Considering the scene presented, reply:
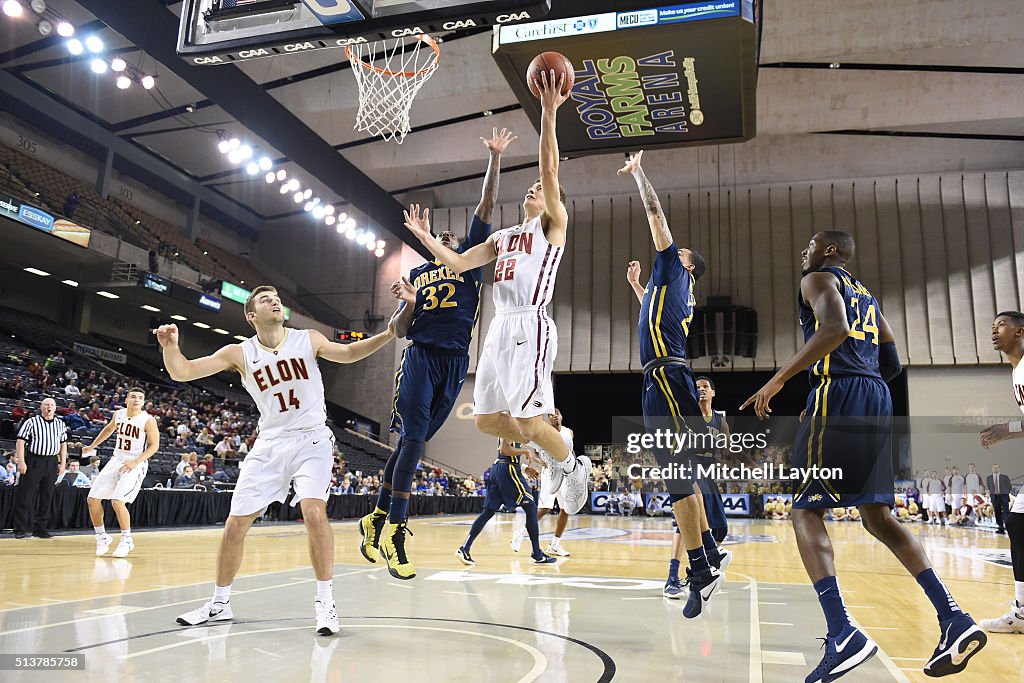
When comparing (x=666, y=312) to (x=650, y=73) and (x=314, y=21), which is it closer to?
(x=314, y=21)

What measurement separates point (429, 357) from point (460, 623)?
5.65ft

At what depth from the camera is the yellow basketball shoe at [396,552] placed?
4488mm

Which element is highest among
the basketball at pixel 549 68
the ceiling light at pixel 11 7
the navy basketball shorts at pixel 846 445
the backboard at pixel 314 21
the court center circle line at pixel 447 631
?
the ceiling light at pixel 11 7

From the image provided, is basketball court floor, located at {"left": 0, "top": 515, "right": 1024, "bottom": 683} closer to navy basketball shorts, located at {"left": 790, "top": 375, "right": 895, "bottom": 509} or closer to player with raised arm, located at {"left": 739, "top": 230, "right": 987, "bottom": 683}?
player with raised arm, located at {"left": 739, "top": 230, "right": 987, "bottom": 683}

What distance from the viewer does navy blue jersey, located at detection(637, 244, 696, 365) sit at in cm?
474

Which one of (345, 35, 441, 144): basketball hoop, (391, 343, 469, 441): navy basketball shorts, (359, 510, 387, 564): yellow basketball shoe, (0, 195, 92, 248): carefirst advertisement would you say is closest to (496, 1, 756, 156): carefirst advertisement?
(345, 35, 441, 144): basketball hoop

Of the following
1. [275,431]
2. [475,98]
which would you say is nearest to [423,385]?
[275,431]

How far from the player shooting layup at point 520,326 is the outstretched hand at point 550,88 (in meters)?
0.42

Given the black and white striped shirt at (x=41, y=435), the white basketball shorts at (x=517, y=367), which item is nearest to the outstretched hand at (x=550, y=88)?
the white basketball shorts at (x=517, y=367)

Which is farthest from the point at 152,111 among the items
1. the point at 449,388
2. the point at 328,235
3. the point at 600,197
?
the point at 449,388

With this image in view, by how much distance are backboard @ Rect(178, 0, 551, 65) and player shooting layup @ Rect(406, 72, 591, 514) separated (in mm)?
1952

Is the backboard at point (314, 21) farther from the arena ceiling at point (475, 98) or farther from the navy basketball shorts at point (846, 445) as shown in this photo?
the arena ceiling at point (475, 98)

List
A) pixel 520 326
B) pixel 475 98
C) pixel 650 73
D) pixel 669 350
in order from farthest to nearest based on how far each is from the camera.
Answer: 1. pixel 475 98
2. pixel 650 73
3. pixel 669 350
4. pixel 520 326

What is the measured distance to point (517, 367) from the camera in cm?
415
